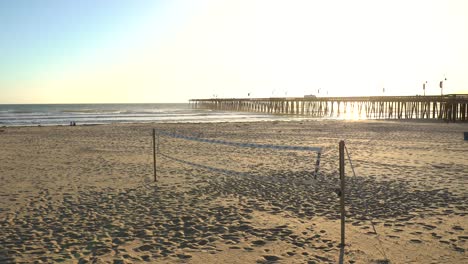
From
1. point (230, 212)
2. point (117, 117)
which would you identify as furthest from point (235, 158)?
point (117, 117)

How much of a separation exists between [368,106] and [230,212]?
7440 cm

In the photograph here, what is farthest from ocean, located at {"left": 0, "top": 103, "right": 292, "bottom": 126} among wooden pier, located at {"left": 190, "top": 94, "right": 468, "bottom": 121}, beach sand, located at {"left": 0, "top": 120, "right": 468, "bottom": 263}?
beach sand, located at {"left": 0, "top": 120, "right": 468, "bottom": 263}

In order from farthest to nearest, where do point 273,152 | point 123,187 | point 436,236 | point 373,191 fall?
1. point 273,152
2. point 123,187
3. point 373,191
4. point 436,236

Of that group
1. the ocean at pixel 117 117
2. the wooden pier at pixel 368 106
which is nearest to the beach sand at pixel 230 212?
the wooden pier at pixel 368 106

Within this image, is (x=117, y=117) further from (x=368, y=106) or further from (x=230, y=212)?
(x=230, y=212)

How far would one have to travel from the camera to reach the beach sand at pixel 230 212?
17.2 feet

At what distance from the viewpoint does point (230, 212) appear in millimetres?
7211

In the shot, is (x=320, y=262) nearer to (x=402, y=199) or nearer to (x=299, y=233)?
(x=299, y=233)

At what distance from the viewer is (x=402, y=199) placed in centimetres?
797

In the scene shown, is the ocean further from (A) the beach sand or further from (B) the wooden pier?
(A) the beach sand

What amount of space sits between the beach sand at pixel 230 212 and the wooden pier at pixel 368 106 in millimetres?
29999

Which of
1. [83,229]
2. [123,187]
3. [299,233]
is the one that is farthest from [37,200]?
[299,233]

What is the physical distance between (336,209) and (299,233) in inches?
62.7

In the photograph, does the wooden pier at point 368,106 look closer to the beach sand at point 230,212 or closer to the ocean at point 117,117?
the ocean at point 117,117
